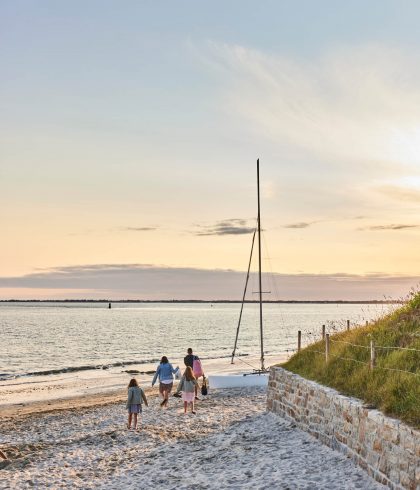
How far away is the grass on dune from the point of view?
38.6ft

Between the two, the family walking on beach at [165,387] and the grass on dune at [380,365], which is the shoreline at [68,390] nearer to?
the family walking on beach at [165,387]

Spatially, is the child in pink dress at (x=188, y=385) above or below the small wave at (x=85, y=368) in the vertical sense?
above

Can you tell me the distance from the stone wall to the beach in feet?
1.11

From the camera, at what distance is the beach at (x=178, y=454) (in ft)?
42.0

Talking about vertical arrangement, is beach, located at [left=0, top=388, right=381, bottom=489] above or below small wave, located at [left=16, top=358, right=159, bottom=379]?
above

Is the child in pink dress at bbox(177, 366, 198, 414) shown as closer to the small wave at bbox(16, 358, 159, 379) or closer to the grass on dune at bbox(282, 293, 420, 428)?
the grass on dune at bbox(282, 293, 420, 428)

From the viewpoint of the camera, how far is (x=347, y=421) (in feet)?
43.0

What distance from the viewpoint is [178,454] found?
15.8 metres

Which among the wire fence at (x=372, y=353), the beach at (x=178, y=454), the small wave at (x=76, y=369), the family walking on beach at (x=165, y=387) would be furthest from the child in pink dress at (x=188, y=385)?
the small wave at (x=76, y=369)

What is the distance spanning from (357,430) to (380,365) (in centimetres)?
251

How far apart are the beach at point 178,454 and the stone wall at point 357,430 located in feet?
1.11

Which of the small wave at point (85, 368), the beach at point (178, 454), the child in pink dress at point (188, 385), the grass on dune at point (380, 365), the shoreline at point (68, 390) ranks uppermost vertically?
the grass on dune at point (380, 365)

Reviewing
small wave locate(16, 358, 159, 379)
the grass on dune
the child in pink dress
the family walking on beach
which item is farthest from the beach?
small wave locate(16, 358, 159, 379)

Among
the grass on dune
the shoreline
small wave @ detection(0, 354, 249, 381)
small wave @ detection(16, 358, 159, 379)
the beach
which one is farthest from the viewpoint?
small wave @ detection(16, 358, 159, 379)
